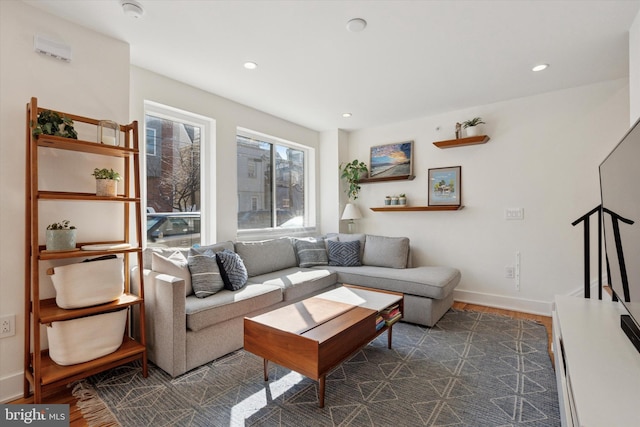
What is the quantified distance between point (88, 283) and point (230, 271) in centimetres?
101

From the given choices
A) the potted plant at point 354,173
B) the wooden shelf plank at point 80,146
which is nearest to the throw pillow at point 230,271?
the wooden shelf plank at point 80,146

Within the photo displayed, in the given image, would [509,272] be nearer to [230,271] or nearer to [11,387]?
[230,271]

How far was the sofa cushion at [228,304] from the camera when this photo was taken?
2131mm

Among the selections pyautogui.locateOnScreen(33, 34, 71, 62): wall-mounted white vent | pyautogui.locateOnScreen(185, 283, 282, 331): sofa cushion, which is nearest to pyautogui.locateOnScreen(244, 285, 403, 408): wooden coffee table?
pyautogui.locateOnScreen(185, 283, 282, 331): sofa cushion

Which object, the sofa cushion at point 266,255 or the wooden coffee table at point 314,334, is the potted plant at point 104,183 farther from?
the sofa cushion at point 266,255

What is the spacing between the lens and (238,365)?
7.30ft

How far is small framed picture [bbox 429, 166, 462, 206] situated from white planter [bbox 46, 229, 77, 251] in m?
3.73

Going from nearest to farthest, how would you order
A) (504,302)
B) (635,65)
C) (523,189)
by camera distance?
1. (635,65)
2. (523,189)
3. (504,302)

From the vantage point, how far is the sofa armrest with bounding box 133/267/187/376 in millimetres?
2020

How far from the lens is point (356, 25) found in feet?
6.79

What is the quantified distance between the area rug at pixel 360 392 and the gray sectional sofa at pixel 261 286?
7.4 inches

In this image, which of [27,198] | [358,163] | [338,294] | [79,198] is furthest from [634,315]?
[358,163]

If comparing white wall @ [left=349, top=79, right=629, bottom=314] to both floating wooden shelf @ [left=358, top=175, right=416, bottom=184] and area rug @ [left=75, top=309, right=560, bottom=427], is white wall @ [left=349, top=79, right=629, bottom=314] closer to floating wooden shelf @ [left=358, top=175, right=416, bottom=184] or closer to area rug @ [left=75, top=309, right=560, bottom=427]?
floating wooden shelf @ [left=358, top=175, right=416, bottom=184]

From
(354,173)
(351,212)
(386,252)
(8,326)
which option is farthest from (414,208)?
(8,326)
